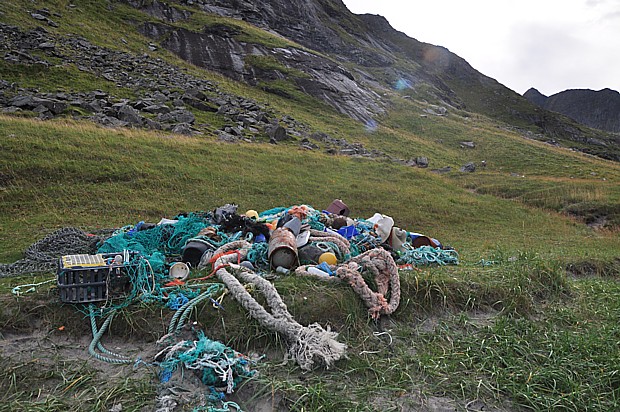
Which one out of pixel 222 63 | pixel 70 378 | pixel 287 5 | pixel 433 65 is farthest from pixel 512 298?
pixel 433 65

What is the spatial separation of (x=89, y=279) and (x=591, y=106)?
210665 mm

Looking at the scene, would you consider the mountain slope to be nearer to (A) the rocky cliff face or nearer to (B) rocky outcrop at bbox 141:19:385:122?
(B) rocky outcrop at bbox 141:19:385:122

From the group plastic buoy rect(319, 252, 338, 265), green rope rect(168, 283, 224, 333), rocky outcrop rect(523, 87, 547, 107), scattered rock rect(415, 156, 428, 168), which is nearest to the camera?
green rope rect(168, 283, 224, 333)

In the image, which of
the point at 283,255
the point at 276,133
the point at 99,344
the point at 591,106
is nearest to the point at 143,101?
the point at 276,133

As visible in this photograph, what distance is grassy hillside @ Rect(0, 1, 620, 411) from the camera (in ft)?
12.3

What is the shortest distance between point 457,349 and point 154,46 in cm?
4913

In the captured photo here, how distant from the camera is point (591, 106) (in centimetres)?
16938

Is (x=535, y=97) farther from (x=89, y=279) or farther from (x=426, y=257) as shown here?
(x=89, y=279)

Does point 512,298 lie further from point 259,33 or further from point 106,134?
point 259,33

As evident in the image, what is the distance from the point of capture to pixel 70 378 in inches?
149

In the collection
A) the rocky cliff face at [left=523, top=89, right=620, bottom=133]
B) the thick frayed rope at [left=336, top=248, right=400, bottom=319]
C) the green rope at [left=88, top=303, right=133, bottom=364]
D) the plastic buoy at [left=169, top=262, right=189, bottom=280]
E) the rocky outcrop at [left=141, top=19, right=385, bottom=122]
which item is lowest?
the green rope at [left=88, top=303, right=133, bottom=364]

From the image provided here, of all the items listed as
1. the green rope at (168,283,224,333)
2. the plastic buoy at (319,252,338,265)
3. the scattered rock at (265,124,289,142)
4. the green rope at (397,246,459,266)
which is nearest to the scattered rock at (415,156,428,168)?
the scattered rock at (265,124,289,142)

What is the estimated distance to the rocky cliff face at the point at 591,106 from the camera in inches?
6437

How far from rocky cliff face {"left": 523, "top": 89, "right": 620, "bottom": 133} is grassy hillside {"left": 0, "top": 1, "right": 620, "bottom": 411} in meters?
179
